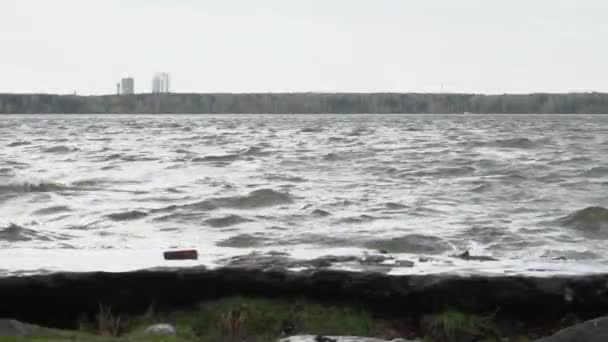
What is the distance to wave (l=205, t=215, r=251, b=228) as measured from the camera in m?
11.1

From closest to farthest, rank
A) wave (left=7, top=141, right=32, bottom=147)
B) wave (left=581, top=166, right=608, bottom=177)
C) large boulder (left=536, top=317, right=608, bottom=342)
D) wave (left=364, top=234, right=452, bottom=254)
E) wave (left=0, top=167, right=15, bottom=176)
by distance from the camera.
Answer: large boulder (left=536, top=317, right=608, bottom=342)
wave (left=364, top=234, right=452, bottom=254)
wave (left=581, top=166, right=608, bottom=177)
wave (left=0, top=167, right=15, bottom=176)
wave (left=7, top=141, right=32, bottom=147)

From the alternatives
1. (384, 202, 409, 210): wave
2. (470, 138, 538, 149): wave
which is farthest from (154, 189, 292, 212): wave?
(470, 138, 538, 149): wave

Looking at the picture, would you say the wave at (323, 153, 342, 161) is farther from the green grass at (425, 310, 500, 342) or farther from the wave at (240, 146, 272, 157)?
the green grass at (425, 310, 500, 342)

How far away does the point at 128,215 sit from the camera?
38.7 feet

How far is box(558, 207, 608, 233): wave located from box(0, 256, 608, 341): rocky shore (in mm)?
5830

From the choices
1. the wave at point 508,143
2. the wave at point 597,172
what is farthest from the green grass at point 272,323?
the wave at point 508,143

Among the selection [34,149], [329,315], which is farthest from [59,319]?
[34,149]

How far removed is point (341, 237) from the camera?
9922 millimetres

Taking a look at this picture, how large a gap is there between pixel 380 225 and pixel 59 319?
6167mm

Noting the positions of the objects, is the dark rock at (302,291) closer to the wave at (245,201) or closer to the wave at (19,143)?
the wave at (245,201)

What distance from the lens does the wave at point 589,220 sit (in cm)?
1057

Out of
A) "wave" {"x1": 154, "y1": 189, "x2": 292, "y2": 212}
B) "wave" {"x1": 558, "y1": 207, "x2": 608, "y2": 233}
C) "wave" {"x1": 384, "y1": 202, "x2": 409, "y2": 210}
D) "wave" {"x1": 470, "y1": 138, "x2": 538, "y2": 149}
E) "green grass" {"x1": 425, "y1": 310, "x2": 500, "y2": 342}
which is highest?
"green grass" {"x1": 425, "y1": 310, "x2": 500, "y2": 342}

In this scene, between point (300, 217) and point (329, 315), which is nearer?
point (329, 315)

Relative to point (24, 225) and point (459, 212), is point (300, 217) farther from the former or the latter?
point (24, 225)
